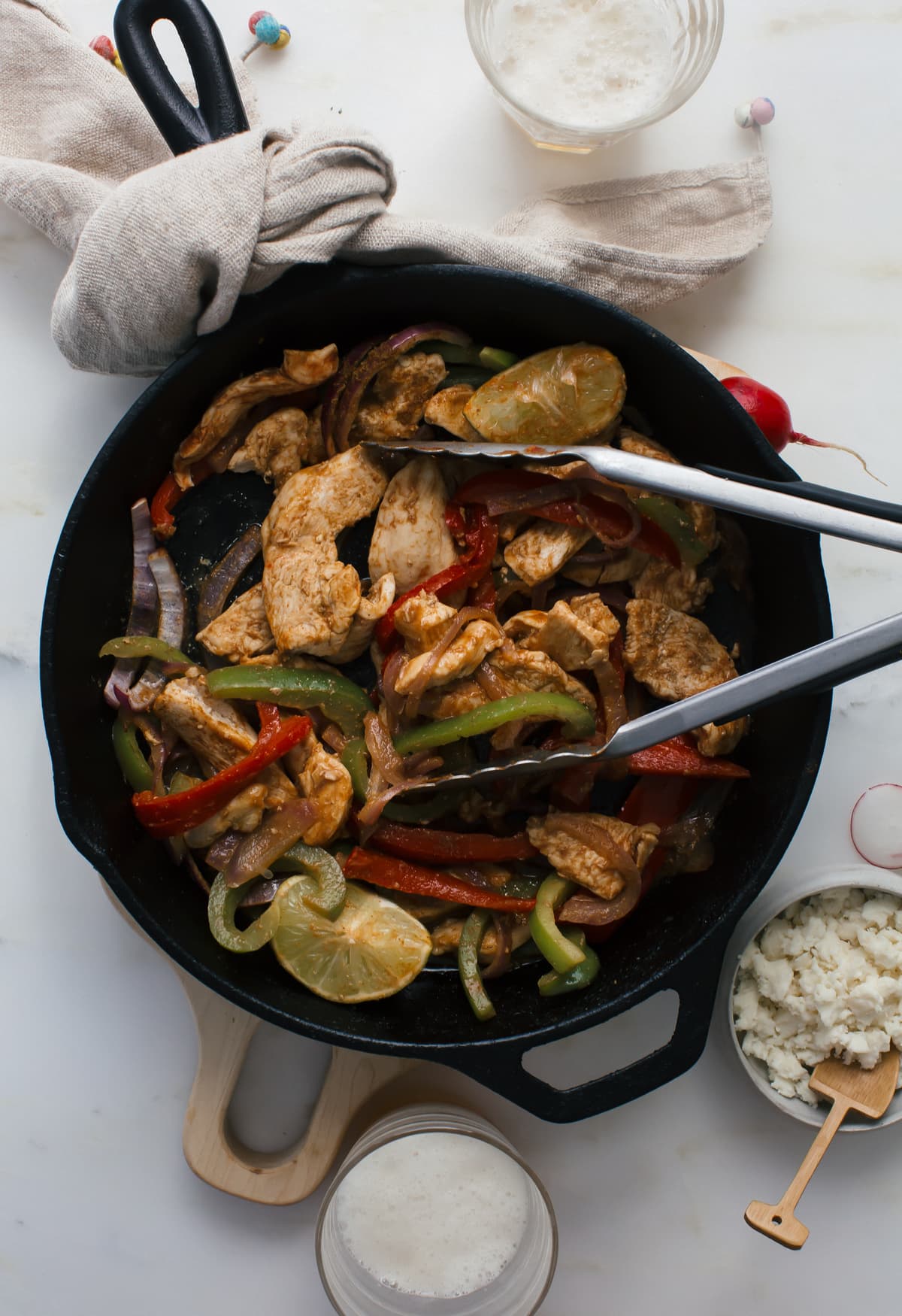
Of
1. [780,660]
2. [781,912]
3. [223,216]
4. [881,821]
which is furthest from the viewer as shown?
[881,821]

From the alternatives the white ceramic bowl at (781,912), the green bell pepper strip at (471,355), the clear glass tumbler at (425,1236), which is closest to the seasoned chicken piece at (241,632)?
the green bell pepper strip at (471,355)

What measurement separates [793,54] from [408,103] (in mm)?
1035

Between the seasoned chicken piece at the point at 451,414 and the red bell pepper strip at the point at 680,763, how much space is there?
2.79 ft

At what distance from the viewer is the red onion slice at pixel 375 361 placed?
216cm

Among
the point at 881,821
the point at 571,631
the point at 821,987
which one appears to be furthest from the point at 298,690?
the point at 881,821

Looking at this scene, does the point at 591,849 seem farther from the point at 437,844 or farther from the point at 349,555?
the point at 349,555

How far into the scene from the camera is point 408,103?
2396 mm

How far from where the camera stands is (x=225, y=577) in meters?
2.30

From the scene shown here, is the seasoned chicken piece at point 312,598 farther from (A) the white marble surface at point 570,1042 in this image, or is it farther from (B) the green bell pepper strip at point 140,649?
(A) the white marble surface at point 570,1042

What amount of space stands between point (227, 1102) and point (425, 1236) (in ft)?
1.92

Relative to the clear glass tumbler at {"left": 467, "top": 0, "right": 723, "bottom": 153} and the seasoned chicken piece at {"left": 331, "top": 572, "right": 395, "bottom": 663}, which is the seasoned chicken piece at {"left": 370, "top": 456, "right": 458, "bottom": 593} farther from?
the clear glass tumbler at {"left": 467, "top": 0, "right": 723, "bottom": 153}

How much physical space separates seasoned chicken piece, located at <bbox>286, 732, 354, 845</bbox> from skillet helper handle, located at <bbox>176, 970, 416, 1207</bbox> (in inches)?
20.8

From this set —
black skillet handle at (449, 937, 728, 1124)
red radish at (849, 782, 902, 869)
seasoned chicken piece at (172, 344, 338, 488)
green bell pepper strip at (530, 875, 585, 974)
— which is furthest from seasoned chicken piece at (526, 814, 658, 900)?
seasoned chicken piece at (172, 344, 338, 488)

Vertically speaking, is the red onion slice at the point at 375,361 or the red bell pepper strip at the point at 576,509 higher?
the red onion slice at the point at 375,361
